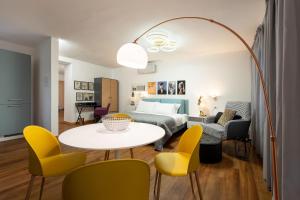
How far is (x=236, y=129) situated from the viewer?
3.09 metres

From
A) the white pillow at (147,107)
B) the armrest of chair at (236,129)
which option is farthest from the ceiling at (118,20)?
the white pillow at (147,107)

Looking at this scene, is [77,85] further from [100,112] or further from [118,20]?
[118,20]

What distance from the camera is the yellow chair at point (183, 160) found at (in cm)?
143

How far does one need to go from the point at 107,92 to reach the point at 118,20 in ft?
13.4

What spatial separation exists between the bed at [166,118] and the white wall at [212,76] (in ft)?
0.88

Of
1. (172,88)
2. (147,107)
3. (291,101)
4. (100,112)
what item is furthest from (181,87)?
(291,101)

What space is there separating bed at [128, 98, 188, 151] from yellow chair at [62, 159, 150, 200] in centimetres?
Result: 263

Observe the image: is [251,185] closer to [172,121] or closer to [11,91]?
[172,121]

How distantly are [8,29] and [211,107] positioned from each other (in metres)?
5.43

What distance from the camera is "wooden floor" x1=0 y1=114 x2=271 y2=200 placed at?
189cm

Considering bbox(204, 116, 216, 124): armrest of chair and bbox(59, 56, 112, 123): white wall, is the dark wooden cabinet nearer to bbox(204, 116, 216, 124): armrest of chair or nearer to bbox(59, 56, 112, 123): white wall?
bbox(59, 56, 112, 123): white wall

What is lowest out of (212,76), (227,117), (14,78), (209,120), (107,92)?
(209,120)

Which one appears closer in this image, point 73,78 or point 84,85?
point 73,78

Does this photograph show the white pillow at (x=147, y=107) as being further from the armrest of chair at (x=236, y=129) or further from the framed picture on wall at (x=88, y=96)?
the armrest of chair at (x=236, y=129)
